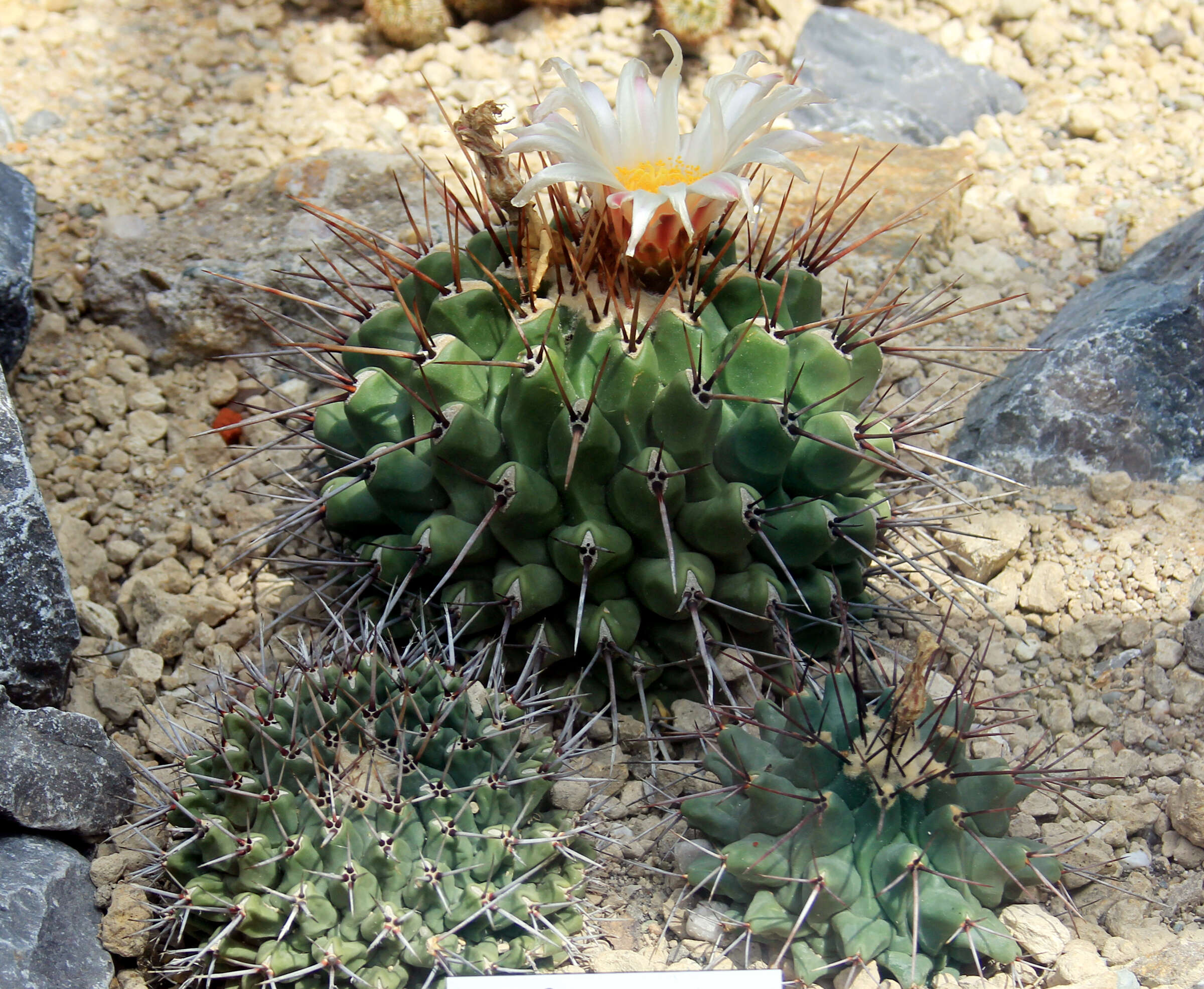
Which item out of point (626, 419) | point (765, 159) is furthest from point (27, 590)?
point (765, 159)

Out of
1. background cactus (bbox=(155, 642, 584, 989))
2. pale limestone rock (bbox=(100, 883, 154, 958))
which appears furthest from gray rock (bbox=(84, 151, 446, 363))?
pale limestone rock (bbox=(100, 883, 154, 958))

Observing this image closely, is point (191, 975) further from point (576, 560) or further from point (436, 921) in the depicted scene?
point (576, 560)

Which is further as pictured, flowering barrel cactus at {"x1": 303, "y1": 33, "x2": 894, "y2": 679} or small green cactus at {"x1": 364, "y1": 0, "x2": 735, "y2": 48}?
small green cactus at {"x1": 364, "y1": 0, "x2": 735, "y2": 48}

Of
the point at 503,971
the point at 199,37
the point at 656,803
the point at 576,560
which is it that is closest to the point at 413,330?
the point at 576,560

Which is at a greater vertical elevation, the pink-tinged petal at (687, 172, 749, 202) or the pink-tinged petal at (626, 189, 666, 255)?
the pink-tinged petal at (687, 172, 749, 202)

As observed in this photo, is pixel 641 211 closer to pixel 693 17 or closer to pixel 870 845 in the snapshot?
pixel 870 845

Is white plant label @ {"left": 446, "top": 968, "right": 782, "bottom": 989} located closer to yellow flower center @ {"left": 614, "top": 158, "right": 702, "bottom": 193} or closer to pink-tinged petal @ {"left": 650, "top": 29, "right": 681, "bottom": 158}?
yellow flower center @ {"left": 614, "top": 158, "right": 702, "bottom": 193}
